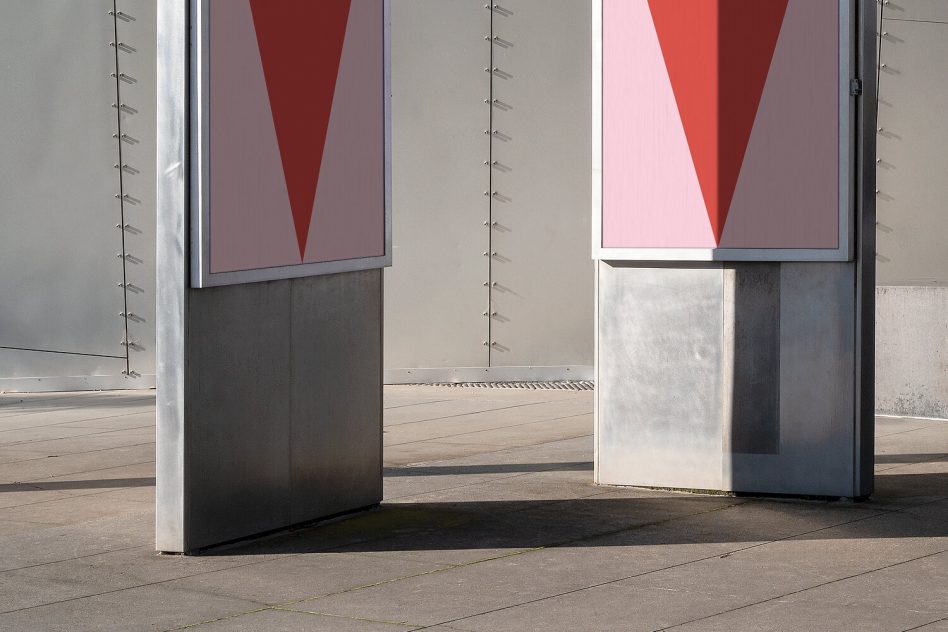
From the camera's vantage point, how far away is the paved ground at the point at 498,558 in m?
5.50

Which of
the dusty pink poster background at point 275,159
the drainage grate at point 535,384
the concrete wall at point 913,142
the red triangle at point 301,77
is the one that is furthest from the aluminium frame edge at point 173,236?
the concrete wall at point 913,142

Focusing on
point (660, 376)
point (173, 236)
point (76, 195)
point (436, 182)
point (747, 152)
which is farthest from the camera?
point (436, 182)

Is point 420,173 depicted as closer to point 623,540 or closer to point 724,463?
point 724,463

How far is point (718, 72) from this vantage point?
8.09 metres

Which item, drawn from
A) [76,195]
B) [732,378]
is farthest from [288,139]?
[76,195]

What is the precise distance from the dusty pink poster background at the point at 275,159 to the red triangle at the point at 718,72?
5.66 feet

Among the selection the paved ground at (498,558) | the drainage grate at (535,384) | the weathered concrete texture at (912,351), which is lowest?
the paved ground at (498,558)

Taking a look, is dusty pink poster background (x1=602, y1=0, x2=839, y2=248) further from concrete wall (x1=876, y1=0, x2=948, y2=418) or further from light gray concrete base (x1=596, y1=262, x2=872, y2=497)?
concrete wall (x1=876, y1=0, x2=948, y2=418)

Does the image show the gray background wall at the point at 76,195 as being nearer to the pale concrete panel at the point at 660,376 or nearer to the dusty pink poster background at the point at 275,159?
the dusty pink poster background at the point at 275,159

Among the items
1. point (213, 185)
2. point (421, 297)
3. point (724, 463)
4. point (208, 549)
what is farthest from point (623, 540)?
point (421, 297)

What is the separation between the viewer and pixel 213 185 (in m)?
6.54

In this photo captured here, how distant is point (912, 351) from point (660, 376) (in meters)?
4.01

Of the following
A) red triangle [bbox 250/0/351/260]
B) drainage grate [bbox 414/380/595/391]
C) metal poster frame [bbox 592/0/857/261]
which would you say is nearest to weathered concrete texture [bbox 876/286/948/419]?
drainage grate [bbox 414/380/595/391]

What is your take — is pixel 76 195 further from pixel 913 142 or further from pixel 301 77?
pixel 913 142
